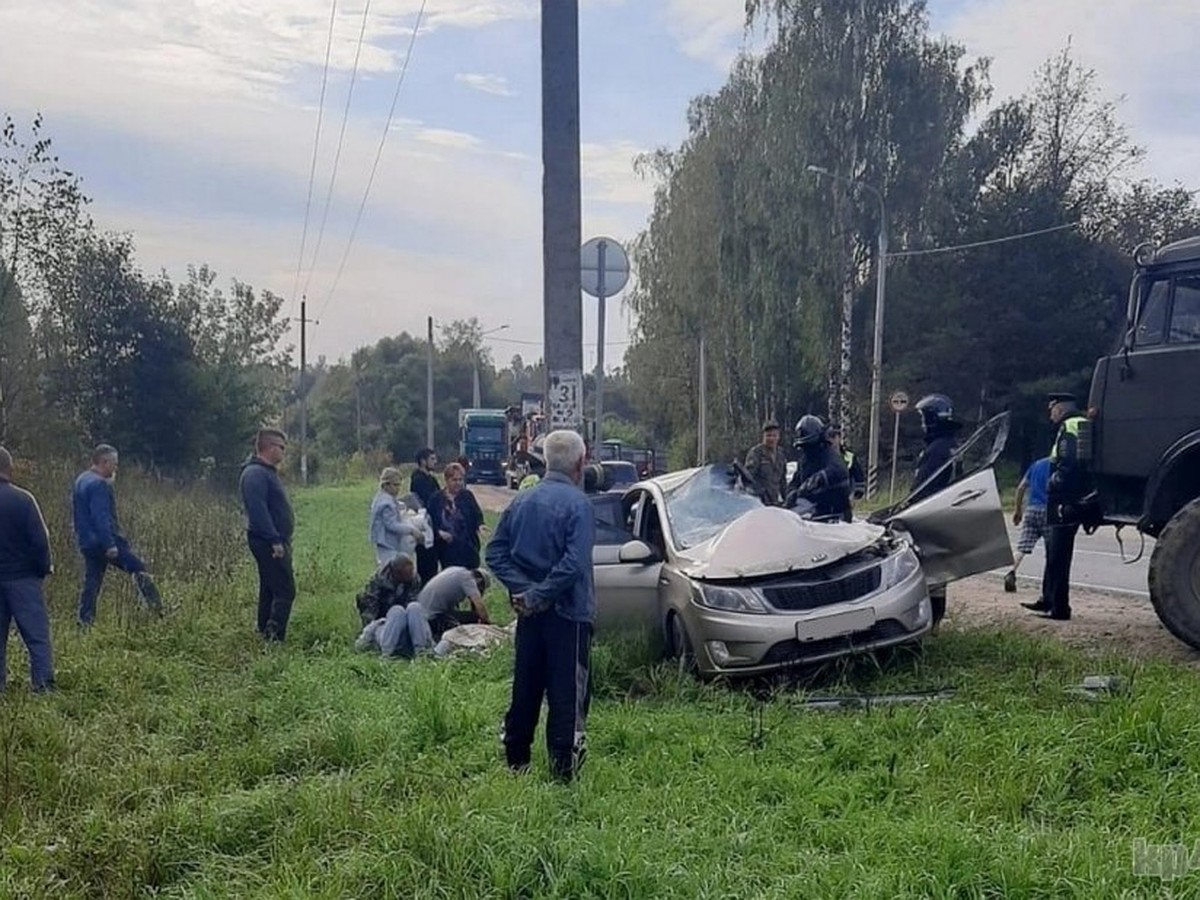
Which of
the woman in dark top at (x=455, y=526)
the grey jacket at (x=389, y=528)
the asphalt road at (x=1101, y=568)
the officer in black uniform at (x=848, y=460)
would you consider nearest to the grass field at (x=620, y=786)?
the grey jacket at (x=389, y=528)

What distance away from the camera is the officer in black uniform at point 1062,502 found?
7768 mm

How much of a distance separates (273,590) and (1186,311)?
283 inches

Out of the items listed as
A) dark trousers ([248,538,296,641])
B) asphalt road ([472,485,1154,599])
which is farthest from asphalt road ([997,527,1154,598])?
dark trousers ([248,538,296,641])

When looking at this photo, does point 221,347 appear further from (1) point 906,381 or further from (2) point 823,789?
(2) point 823,789

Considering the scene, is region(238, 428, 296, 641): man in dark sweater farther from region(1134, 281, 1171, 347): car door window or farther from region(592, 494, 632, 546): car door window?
region(1134, 281, 1171, 347): car door window

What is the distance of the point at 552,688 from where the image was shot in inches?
195

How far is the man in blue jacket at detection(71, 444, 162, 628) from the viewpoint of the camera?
31.5 feet

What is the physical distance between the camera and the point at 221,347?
30.8 m

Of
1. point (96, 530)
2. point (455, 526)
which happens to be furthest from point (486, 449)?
point (96, 530)

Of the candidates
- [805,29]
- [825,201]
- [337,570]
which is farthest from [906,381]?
[337,570]

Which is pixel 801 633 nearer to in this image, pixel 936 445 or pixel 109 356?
pixel 936 445

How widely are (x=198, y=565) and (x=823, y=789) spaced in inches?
385

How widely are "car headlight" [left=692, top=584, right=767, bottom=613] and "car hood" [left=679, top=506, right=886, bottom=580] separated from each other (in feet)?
0.30

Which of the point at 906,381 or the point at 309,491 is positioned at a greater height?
the point at 906,381
